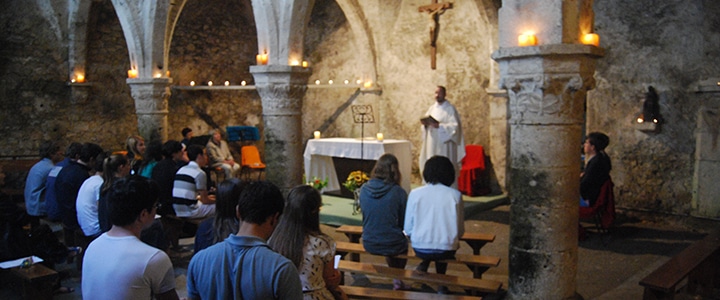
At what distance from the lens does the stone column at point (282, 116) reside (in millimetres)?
7156

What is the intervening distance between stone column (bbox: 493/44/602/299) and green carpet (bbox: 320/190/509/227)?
3.46m

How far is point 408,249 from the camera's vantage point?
4.83m

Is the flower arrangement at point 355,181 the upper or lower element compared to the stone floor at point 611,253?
upper

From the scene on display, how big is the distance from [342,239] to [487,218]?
2.30 metres

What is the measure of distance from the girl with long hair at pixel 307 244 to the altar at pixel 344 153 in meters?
5.37

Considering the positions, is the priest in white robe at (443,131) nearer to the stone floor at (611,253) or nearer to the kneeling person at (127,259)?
the stone floor at (611,253)

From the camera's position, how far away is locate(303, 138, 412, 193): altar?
27.6 feet

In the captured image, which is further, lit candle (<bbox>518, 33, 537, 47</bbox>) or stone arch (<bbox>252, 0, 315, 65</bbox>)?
stone arch (<bbox>252, 0, 315, 65</bbox>)

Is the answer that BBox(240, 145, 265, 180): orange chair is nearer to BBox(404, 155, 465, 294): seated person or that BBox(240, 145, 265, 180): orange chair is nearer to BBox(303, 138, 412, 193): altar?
BBox(303, 138, 412, 193): altar

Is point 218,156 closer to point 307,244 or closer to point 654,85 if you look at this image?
point 654,85

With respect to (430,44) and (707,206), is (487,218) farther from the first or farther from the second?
(430,44)

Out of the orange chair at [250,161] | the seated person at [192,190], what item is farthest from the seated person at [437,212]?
the orange chair at [250,161]

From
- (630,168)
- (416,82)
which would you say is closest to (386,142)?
(416,82)

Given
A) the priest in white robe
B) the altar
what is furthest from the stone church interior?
the priest in white robe
